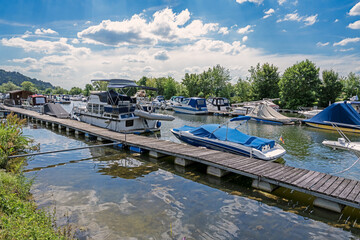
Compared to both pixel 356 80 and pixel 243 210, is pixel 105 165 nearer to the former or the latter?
pixel 243 210

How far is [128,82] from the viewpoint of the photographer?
21984mm

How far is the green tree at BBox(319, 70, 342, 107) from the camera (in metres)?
51.3

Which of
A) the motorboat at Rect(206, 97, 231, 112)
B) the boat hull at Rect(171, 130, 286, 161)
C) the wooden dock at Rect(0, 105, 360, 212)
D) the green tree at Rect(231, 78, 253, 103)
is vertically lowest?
the wooden dock at Rect(0, 105, 360, 212)

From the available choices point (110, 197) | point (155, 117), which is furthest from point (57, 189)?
point (155, 117)

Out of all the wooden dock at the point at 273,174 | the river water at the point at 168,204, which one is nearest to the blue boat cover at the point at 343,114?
the river water at the point at 168,204

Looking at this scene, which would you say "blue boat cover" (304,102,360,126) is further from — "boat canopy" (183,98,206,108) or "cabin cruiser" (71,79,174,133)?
"boat canopy" (183,98,206,108)

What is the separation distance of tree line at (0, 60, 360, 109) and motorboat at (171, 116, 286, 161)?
2378 cm

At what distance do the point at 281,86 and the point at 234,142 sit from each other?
4796cm

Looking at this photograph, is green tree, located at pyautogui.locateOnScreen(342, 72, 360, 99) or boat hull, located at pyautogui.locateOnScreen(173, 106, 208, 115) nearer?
boat hull, located at pyautogui.locateOnScreen(173, 106, 208, 115)

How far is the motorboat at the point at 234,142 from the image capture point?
12535 mm

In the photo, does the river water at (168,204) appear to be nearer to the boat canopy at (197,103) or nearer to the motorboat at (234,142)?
the motorboat at (234,142)

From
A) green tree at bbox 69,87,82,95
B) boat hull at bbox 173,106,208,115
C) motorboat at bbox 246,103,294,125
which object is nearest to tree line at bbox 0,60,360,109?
boat hull at bbox 173,106,208,115

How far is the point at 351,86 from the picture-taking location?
5728 cm

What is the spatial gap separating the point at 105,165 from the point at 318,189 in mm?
10449
